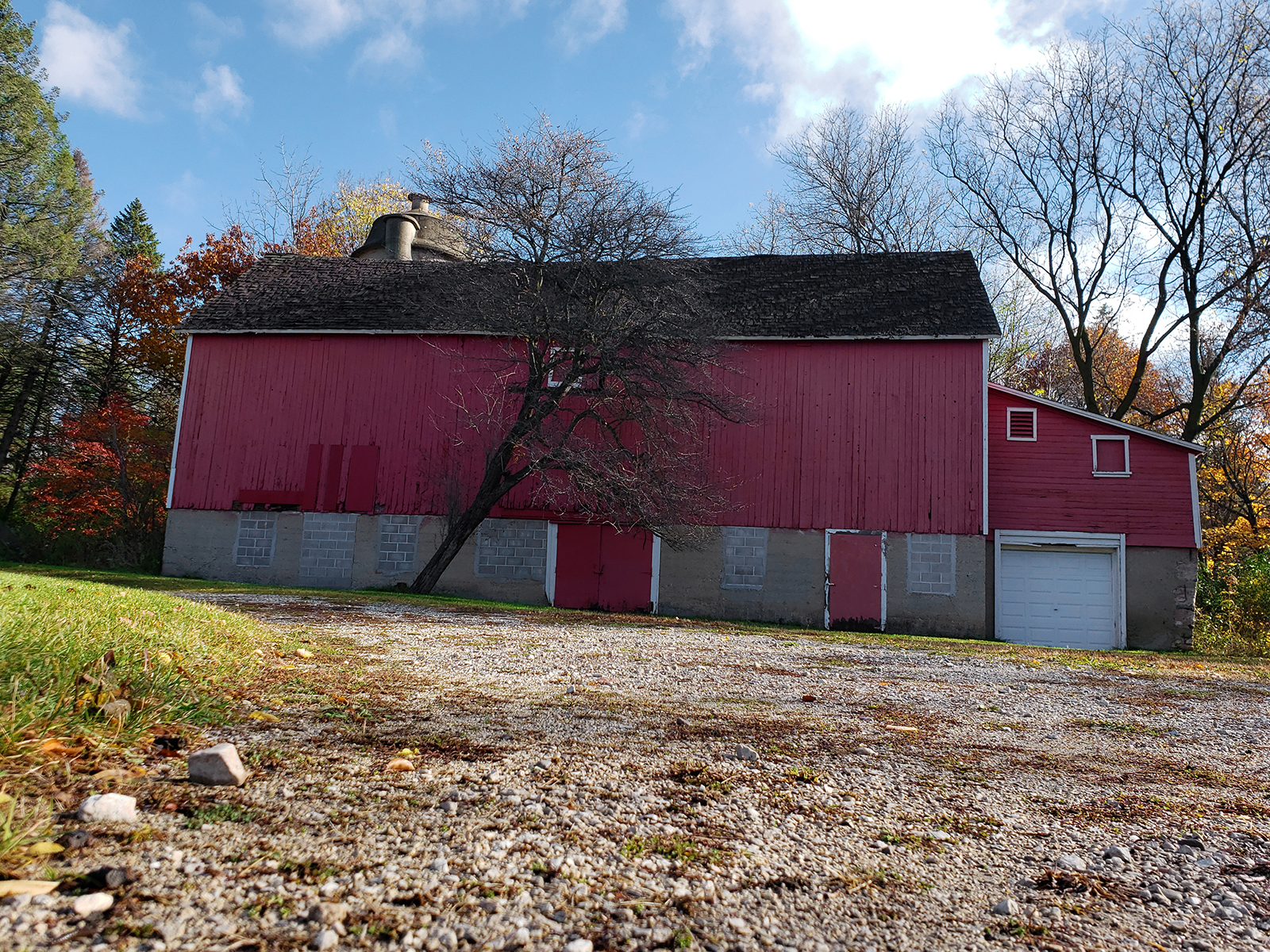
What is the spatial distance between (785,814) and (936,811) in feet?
2.04

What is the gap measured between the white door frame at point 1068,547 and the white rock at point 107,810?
17.5m

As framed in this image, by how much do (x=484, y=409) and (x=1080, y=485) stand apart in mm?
13643

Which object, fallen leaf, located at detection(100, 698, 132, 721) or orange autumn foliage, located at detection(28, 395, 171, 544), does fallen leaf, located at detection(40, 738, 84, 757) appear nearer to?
fallen leaf, located at detection(100, 698, 132, 721)

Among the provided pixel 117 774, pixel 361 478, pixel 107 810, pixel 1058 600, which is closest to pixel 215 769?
pixel 117 774

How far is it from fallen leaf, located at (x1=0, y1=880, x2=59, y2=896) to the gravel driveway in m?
0.04

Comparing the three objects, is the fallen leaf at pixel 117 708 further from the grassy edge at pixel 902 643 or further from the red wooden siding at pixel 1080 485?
the red wooden siding at pixel 1080 485

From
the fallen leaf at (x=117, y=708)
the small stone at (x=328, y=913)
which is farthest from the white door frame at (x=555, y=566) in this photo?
the small stone at (x=328, y=913)

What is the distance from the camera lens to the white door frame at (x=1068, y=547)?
17.2 meters

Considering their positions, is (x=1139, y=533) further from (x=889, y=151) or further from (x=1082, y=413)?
(x=889, y=151)

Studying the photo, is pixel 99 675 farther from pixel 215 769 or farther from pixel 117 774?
pixel 215 769

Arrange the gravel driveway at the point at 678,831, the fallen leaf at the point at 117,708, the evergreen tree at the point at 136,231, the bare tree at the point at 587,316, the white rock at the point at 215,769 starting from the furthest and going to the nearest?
the evergreen tree at the point at 136,231, the bare tree at the point at 587,316, the fallen leaf at the point at 117,708, the white rock at the point at 215,769, the gravel driveway at the point at 678,831

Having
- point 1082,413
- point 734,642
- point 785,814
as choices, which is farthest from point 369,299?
point 785,814

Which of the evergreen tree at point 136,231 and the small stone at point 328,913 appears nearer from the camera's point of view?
the small stone at point 328,913

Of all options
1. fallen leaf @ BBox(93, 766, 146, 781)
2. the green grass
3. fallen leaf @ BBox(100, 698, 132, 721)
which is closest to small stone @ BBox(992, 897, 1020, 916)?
fallen leaf @ BBox(93, 766, 146, 781)
